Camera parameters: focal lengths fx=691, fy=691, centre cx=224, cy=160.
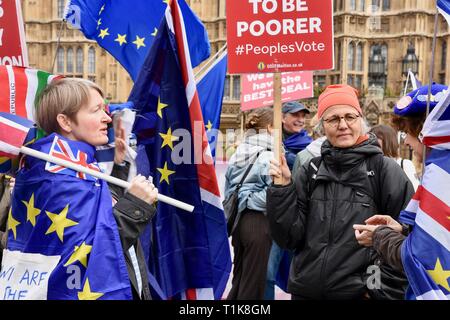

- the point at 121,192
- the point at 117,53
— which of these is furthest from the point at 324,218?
the point at 117,53

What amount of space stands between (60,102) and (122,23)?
2356mm

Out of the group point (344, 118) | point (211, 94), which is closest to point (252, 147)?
point (211, 94)

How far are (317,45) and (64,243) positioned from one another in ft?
5.16

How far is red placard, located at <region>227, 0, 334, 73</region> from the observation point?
120 inches

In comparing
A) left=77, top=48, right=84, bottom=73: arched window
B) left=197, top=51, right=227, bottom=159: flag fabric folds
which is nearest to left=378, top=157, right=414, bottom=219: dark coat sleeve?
left=197, top=51, right=227, bottom=159: flag fabric folds

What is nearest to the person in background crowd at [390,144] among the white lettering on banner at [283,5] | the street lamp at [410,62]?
the white lettering on banner at [283,5]

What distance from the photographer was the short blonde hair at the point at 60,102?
84.4 inches

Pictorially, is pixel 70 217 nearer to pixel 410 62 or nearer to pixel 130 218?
pixel 130 218

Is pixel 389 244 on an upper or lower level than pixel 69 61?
upper

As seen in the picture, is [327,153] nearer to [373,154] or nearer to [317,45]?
[373,154]

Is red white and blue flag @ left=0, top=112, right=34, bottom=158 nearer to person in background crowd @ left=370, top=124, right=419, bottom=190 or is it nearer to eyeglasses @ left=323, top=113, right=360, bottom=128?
eyeglasses @ left=323, top=113, right=360, bottom=128

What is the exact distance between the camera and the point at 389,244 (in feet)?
7.10

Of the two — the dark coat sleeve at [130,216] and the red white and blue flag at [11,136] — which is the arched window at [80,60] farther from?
the dark coat sleeve at [130,216]

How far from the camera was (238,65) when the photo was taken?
3.13m
